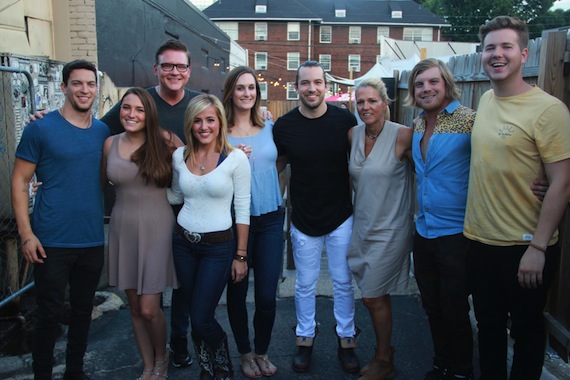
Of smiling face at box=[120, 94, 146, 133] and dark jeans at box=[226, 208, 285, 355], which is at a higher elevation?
smiling face at box=[120, 94, 146, 133]

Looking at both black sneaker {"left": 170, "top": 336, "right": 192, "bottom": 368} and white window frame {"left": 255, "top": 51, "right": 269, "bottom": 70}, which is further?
white window frame {"left": 255, "top": 51, "right": 269, "bottom": 70}

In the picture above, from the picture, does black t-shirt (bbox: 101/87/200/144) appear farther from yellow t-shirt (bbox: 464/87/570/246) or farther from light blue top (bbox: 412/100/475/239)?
yellow t-shirt (bbox: 464/87/570/246)

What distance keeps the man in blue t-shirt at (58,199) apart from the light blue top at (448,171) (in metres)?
2.05

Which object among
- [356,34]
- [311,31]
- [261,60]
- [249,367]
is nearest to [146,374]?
[249,367]

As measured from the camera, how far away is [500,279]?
105 inches

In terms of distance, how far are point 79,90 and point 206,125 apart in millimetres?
817

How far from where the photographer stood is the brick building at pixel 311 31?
40.6 meters

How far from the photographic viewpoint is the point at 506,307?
2.73 meters

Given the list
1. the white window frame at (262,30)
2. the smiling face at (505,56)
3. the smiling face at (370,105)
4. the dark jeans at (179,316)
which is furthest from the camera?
the white window frame at (262,30)

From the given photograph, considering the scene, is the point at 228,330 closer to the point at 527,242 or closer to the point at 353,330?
the point at 353,330

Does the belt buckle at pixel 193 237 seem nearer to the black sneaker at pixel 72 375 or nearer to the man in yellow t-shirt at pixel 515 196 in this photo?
the black sneaker at pixel 72 375

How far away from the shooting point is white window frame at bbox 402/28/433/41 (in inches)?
1650

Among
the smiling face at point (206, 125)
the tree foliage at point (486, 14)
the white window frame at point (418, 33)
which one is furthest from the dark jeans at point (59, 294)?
the tree foliage at point (486, 14)

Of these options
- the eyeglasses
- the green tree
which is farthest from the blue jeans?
the green tree
